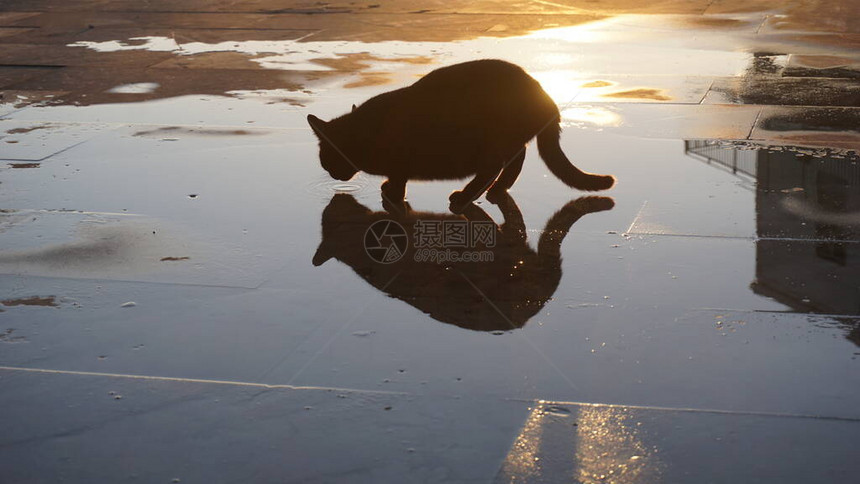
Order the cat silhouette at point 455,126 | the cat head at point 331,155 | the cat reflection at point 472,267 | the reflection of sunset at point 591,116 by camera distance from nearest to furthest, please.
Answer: the cat reflection at point 472,267
the cat silhouette at point 455,126
the cat head at point 331,155
the reflection of sunset at point 591,116

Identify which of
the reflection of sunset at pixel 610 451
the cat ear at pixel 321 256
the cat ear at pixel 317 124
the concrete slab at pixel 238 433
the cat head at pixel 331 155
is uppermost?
the cat ear at pixel 317 124

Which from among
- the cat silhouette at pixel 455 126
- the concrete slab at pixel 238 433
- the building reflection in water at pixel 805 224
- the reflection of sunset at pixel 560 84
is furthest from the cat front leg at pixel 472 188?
the reflection of sunset at pixel 560 84

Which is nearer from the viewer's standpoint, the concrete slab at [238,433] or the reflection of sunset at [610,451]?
the reflection of sunset at [610,451]

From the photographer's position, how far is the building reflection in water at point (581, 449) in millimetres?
3553

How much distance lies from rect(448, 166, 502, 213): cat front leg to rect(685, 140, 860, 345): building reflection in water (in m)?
1.73

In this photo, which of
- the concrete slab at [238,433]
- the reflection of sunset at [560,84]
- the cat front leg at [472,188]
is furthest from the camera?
the reflection of sunset at [560,84]

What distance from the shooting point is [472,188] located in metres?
6.57

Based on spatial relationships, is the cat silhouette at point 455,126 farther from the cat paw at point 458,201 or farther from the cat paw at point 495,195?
the cat paw at point 495,195

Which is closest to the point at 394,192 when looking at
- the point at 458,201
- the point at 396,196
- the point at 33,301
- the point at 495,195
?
the point at 396,196

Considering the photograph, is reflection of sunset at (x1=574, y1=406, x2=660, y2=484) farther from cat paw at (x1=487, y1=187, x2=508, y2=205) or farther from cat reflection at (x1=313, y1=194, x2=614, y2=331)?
cat paw at (x1=487, y1=187, x2=508, y2=205)

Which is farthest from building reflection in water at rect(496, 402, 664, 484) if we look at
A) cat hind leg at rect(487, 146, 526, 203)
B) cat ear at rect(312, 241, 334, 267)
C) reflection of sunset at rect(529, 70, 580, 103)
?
reflection of sunset at rect(529, 70, 580, 103)

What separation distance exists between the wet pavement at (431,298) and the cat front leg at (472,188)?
0.14 m

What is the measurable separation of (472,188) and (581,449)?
3089 mm

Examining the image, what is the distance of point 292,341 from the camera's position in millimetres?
4719
